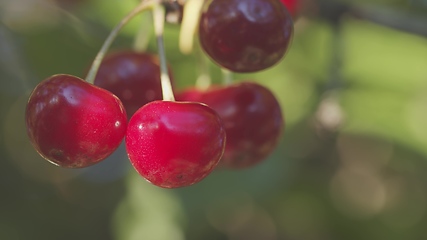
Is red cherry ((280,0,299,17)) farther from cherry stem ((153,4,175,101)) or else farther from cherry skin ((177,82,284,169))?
cherry stem ((153,4,175,101))

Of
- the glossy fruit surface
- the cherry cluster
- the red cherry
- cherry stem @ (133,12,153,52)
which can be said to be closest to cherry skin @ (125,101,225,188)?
the cherry cluster

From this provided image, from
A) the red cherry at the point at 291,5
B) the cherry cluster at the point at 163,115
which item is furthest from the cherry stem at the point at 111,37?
the red cherry at the point at 291,5

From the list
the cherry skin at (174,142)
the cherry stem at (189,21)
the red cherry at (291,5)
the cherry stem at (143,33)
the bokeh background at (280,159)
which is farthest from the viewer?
the bokeh background at (280,159)

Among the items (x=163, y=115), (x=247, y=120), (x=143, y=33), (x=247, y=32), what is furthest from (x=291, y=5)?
(x=163, y=115)

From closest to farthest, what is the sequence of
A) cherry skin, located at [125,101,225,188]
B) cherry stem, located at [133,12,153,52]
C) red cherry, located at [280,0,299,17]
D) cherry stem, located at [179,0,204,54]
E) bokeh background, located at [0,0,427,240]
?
cherry skin, located at [125,101,225,188] → cherry stem, located at [179,0,204,54] → cherry stem, located at [133,12,153,52] → red cherry, located at [280,0,299,17] → bokeh background, located at [0,0,427,240]

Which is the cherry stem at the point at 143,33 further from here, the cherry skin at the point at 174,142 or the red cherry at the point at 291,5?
the cherry skin at the point at 174,142

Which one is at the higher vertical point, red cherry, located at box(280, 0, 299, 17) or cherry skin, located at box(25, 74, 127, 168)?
cherry skin, located at box(25, 74, 127, 168)

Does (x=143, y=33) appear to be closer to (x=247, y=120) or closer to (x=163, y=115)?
(x=247, y=120)
